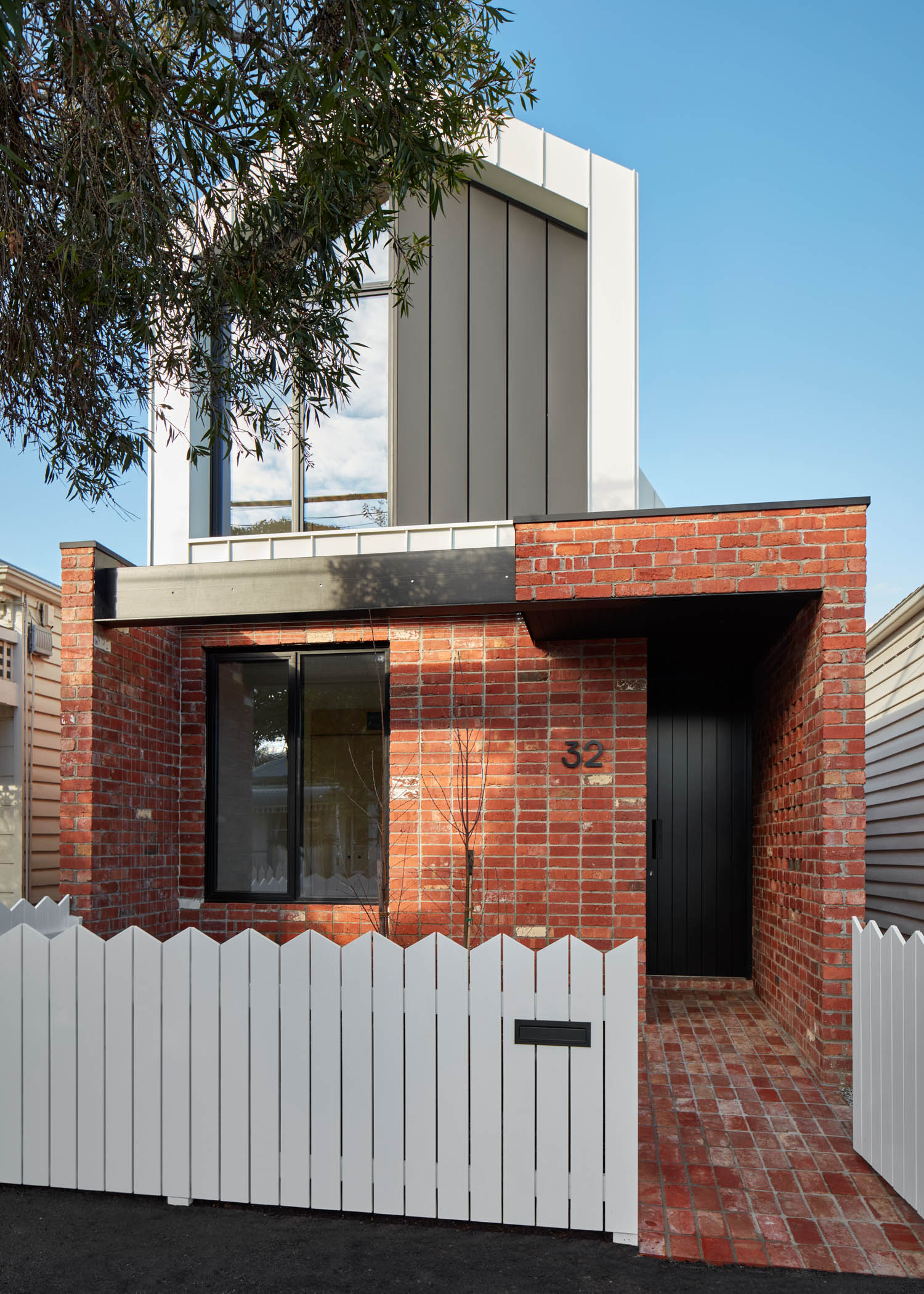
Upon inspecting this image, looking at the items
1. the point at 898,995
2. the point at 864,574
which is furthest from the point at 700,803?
the point at 898,995

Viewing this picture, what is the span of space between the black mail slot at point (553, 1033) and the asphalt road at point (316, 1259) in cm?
71

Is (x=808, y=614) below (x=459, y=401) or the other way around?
below

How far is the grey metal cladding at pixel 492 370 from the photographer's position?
283 inches

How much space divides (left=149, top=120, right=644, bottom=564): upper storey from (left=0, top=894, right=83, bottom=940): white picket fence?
8.95 feet

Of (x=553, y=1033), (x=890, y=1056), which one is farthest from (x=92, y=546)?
(x=890, y=1056)

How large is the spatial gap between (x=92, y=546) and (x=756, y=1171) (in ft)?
17.9

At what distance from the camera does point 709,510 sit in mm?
5492

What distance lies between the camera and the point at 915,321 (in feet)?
44.3

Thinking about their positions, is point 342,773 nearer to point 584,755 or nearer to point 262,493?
point 584,755

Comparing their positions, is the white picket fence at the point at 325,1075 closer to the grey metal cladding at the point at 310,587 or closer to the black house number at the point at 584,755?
the grey metal cladding at the point at 310,587

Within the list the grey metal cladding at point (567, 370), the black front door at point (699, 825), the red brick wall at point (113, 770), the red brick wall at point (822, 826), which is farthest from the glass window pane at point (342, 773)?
the red brick wall at point (822, 826)

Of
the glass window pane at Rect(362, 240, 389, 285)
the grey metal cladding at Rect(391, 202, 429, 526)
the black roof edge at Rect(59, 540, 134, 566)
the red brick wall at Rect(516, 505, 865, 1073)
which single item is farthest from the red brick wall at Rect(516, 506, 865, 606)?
the glass window pane at Rect(362, 240, 389, 285)

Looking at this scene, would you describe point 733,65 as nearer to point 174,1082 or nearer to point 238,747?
point 238,747

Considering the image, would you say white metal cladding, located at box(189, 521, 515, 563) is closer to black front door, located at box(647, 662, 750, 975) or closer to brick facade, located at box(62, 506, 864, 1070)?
brick facade, located at box(62, 506, 864, 1070)
